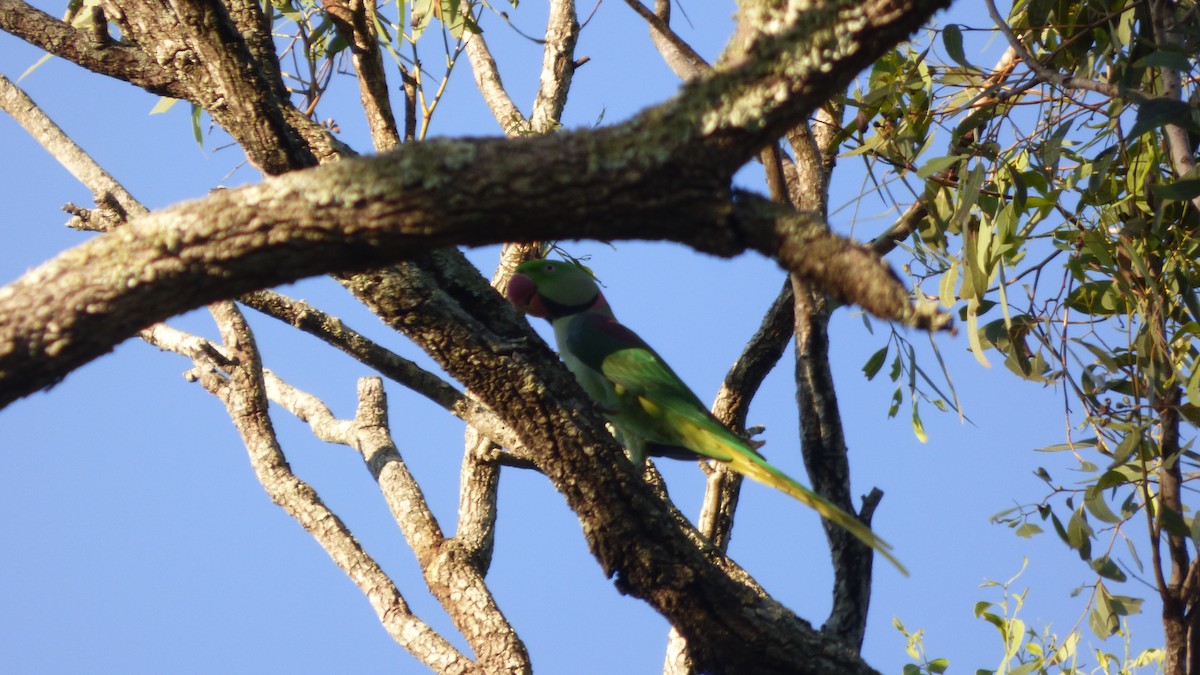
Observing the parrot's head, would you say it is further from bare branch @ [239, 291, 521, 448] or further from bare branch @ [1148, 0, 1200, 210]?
bare branch @ [1148, 0, 1200, 210]

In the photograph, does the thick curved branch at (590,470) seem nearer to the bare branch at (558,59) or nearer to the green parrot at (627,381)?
the green parrot at (627,381)

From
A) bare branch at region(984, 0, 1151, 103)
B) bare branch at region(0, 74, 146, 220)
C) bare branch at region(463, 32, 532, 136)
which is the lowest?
bare branch at region(984, 0, 1151, 103)

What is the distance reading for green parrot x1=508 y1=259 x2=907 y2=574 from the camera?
7.88ft

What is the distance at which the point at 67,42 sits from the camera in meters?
2.45

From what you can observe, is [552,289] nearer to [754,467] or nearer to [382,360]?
[382,360]

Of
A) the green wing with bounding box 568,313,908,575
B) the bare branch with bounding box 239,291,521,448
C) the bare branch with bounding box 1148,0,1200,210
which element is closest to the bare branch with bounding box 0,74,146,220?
the bare branch with bounding box 239,291,521,448

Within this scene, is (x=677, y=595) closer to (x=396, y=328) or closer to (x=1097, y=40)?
(x=396, y=328)

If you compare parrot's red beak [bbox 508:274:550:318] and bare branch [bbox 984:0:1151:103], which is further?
parrot's red beak [bbox 508:274:550:318]

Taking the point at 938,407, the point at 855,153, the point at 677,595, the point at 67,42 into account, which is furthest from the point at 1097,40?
the point at 67,42

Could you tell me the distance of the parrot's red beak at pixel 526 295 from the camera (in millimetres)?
3094

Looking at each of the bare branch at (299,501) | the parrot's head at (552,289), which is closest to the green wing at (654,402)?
the parrot's head at (552,289)

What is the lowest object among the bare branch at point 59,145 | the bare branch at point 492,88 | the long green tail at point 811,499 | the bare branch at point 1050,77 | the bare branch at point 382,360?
the long green tail at point 811,499

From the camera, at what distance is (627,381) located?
2730mm

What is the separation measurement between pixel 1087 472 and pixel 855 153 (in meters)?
0.97
